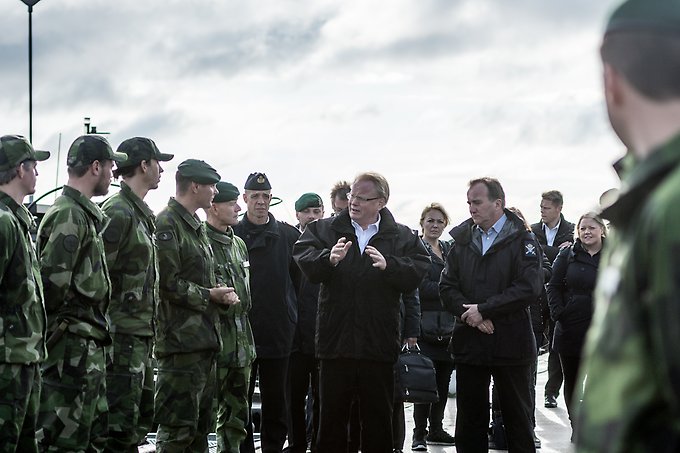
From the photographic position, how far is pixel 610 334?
1.78 metres

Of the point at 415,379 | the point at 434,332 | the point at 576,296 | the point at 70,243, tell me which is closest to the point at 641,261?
the point at 70,243

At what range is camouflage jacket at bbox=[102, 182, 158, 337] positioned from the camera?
702 cm

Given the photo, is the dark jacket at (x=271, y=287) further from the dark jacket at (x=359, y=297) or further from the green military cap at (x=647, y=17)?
the green military cap at (x=647, y=17)

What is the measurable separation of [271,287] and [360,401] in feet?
6.08

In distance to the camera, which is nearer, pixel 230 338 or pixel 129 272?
pixel 129 272

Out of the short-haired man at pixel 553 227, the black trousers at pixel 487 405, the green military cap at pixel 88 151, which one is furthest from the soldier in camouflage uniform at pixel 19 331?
the short-haired man at pixel 553 227

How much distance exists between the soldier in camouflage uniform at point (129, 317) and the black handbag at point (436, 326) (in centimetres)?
380

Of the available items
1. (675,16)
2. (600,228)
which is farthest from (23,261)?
(600,228)

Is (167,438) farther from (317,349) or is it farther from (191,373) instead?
(317,349)

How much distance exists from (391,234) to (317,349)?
3.22ft

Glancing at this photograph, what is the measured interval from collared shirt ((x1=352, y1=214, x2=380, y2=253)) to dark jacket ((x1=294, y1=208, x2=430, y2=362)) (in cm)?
3

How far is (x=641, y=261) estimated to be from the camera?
1728mm

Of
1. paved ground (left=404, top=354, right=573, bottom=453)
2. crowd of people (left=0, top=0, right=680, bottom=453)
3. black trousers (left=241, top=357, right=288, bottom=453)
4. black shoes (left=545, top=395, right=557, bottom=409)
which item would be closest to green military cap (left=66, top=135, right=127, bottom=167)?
crowd of people (left=0, top=0, right=680, bottom=453)

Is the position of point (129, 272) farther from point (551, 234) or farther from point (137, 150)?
point (551, 234)
